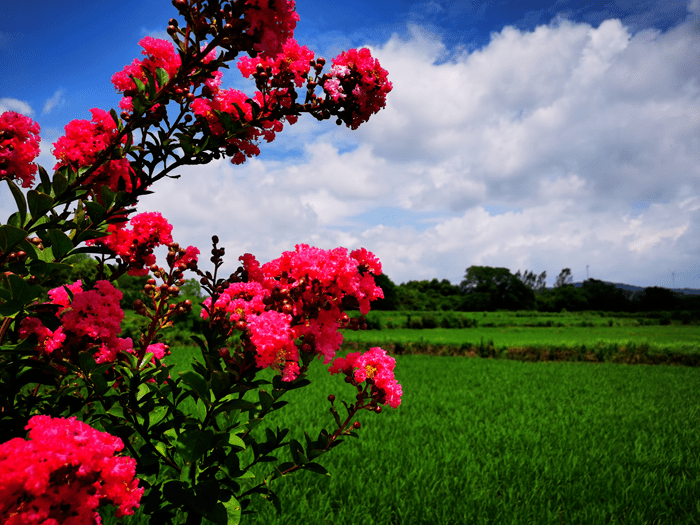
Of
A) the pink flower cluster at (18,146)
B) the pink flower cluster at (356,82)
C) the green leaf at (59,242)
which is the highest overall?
the pink flower cluster at (356,82)

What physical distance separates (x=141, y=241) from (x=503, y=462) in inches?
181

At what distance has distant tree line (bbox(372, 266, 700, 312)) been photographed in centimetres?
4217

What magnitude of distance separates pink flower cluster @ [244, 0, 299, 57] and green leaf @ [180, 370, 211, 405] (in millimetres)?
1109

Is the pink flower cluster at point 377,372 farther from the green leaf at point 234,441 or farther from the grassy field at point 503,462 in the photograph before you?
the grassy field at point 503,462

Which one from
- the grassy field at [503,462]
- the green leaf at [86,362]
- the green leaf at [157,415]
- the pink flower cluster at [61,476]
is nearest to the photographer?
the pink flower cluster at [61,476]

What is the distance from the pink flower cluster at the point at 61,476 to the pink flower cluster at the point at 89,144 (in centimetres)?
104

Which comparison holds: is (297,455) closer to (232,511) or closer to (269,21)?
(232,511)

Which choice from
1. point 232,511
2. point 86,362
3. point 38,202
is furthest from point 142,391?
point 38,202

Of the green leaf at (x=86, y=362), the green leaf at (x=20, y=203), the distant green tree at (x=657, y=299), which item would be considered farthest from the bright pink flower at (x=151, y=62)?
the distant green tree at (x=657, y=299)

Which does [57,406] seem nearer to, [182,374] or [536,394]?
[182,374]

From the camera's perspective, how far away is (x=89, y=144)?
5.43ft

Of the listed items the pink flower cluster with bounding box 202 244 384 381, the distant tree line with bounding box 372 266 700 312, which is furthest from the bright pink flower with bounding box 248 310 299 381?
the distant tree line with bounding box 372 266 700 312

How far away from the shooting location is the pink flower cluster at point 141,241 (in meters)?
1.76

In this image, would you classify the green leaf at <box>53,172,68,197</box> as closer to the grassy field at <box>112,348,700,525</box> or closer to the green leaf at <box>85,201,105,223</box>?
the green leaf at <box>85,201,105,223</box>
